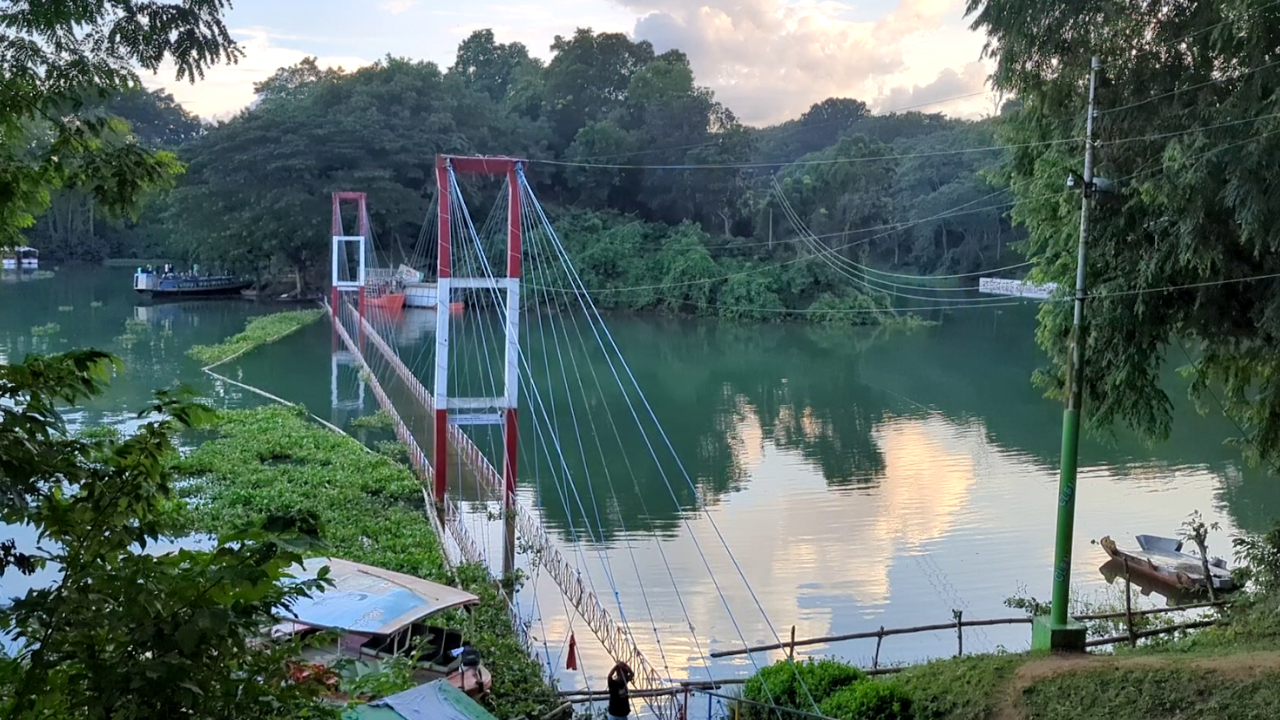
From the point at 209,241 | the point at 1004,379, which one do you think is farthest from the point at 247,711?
the point at 209,241

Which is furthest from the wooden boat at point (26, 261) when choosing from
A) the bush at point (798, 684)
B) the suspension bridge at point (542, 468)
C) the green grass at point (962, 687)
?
the green grass at point (962, 687)

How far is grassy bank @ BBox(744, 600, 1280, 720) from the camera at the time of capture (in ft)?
17.5

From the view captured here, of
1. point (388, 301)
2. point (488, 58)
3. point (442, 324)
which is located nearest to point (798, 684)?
point (442, 324)

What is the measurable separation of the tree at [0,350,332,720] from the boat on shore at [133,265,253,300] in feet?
120

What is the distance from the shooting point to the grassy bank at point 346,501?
6941 millimetres

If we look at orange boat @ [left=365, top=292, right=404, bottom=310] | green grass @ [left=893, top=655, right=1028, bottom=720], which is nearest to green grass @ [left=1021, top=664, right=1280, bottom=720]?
green grass @ [left=893, top=655, right=1028, bottom=720]

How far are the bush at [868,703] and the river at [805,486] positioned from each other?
80.7 inches

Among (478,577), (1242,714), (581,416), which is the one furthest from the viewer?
(581,416)

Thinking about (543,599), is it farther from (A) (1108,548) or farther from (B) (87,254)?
(B) (87,254)

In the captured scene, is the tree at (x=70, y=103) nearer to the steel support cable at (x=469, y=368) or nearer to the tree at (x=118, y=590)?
the tree at (x=118, y=590)

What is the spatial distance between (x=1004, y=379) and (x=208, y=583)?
21447 mm

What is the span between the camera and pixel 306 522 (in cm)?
233

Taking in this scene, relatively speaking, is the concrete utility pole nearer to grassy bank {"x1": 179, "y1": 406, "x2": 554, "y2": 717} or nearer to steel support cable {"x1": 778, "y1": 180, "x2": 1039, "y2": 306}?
grassy bank {"x1": 179, "y1": 406, "x2": 554, "y2": 717}

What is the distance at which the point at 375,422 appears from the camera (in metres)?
15.9
